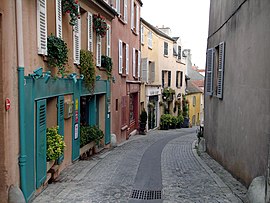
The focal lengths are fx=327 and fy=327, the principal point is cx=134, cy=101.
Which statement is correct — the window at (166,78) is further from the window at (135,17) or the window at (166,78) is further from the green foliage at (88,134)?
the green foliage at (88,134)

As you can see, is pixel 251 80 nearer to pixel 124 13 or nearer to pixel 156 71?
pixel 124 13

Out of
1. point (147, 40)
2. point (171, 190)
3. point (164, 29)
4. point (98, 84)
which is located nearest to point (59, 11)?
point (98, 84)

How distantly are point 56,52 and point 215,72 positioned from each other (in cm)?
641

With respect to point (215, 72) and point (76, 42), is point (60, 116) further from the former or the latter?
point (215, 72)

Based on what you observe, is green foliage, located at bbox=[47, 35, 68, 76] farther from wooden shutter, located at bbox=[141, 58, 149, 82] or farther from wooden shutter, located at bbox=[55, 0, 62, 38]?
wooden shutter, located at bbox=[141, 58, 149, 82]

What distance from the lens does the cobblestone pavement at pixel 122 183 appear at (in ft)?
21.5

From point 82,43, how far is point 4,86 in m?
5.65

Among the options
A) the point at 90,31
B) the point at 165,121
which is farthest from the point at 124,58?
the point at 165,121

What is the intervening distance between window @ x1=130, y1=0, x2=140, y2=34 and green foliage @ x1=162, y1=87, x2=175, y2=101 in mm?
9949

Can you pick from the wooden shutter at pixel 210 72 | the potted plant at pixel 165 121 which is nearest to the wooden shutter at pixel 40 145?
the wooden shutter at pixel 210 72

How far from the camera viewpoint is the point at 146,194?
22.8 ft

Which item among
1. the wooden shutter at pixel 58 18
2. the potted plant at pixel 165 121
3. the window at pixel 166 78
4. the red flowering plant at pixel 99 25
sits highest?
the red flowering plant at pixel 99 25

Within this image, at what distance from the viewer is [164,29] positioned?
35.5m

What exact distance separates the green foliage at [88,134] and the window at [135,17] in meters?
9.47
